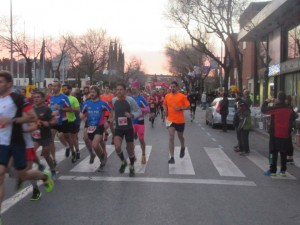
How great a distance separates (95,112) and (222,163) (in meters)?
3.38

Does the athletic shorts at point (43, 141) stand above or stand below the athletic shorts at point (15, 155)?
below

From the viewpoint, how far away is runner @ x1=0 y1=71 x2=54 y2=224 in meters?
5.27

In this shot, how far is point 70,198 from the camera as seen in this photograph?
6934 mm

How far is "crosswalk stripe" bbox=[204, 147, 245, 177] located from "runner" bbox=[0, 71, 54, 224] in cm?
493

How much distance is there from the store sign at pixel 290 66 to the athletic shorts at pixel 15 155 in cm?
2286

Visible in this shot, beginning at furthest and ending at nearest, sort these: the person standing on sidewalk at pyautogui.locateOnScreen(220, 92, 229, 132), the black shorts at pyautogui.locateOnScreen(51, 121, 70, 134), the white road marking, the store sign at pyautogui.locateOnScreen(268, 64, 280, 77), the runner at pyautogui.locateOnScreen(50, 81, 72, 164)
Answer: the store sign at pyautogui.locateOnScreen(268, 64, 280, 77) → the person standing on sidewalk at pyautogui.locateOnScreen(220, 92, 229, 132) → the black shorts at pyautogui.locateOnScreen(51, 121, 70, 134) → the runner at pyautogui.locateOnScreen(50, 81, 72, 164) → the white road marking

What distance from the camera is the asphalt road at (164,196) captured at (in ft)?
19.5

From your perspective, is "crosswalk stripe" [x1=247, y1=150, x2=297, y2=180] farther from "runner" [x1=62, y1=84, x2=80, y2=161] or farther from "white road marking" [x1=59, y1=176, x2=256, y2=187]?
"runner" [x1=62, y1=84, x2=80, y2=161]

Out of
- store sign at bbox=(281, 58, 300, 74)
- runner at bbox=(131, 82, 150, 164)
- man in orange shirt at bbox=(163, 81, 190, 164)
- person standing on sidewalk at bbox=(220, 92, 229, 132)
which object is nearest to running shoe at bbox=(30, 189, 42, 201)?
runner at bbox=(131, 82, 150, 164)

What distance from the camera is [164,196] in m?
7.16

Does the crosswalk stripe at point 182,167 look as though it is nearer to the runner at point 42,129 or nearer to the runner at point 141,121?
the runner at point 141,121

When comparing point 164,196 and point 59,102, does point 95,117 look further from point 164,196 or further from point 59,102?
point 164,196

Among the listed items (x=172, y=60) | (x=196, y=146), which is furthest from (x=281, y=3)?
(x=172, y=60)

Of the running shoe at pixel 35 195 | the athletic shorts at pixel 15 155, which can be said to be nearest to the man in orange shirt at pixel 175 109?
the running shoe at pixel 35 195
